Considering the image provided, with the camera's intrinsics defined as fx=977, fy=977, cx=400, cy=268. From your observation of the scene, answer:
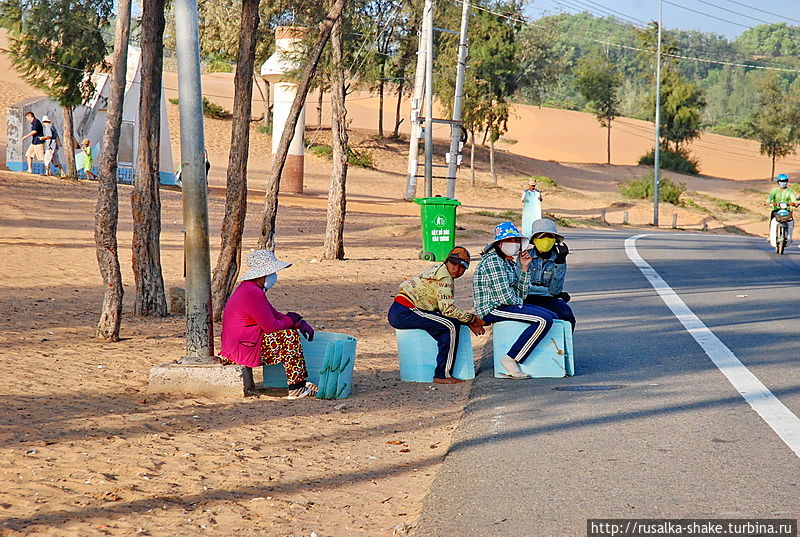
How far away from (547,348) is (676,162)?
75.1 m

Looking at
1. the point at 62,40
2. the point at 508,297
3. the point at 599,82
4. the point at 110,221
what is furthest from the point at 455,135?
the point at 599,82

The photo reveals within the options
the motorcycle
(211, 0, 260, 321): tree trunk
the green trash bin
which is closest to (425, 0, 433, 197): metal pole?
the green trash bin

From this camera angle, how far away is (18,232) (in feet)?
72.8

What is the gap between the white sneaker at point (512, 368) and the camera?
9078mm

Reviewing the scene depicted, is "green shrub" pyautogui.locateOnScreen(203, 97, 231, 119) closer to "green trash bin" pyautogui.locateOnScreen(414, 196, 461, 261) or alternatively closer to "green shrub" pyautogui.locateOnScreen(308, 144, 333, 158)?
"green shrub" pyautogui.locateOnScreen(308, 144, 333, 158)

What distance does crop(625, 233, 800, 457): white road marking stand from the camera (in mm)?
6922

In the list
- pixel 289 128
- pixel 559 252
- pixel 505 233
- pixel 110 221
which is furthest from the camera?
pixel 289 128

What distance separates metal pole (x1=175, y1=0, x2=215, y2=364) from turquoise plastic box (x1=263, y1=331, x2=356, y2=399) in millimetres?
601

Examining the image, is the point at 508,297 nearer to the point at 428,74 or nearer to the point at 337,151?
the point at 337,151

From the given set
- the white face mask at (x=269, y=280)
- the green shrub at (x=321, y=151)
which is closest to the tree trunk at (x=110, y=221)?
the white face mask at (x=269, y=280)

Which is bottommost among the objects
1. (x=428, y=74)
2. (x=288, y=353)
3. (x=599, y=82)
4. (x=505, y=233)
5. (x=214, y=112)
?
(x=288, y=353)

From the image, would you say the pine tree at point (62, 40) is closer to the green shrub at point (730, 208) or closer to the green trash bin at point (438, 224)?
the green trash bin at point (438, 224)

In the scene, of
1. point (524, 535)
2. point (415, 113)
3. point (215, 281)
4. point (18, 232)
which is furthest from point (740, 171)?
point (524, 535)

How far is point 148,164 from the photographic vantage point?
12305mm
